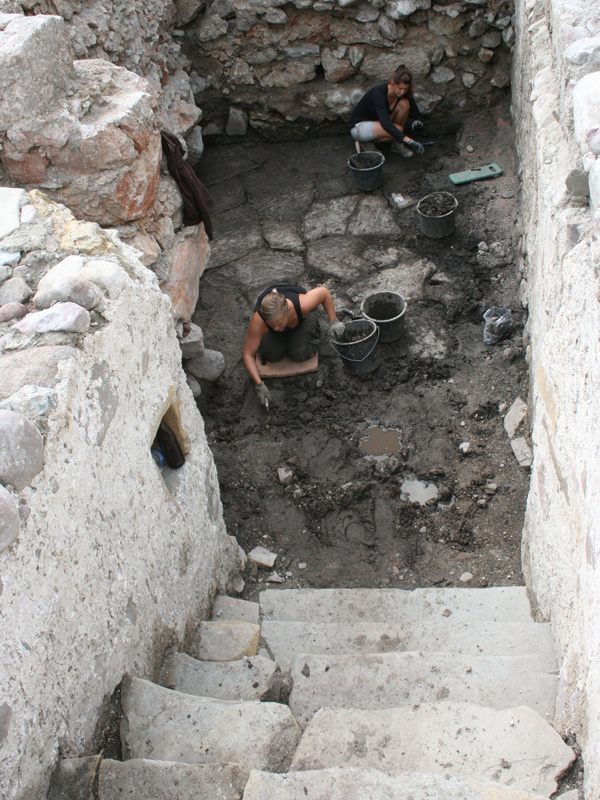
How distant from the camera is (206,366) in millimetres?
5414

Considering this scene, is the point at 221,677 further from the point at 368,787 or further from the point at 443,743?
the point at 368,787

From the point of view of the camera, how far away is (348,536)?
4.34m

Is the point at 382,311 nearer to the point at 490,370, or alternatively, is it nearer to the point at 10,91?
the point at 490,370

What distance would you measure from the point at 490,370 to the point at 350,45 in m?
4.56

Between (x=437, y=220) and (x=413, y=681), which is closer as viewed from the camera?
(x=413, y=681)

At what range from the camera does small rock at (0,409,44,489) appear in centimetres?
167

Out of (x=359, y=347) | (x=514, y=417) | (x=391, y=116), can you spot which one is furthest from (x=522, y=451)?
(x=391, y=116)

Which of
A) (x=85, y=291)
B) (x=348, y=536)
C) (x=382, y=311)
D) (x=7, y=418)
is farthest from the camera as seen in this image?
(x=382, y=311)

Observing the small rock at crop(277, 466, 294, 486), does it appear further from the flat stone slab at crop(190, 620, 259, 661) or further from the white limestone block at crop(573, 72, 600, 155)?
the white limestone block at crop(573, 72, 600, 155)

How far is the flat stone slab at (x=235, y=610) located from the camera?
133 inches

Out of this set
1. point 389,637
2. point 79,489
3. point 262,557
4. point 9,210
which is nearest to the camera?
point 79,489

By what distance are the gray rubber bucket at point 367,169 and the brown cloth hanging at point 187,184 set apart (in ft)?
7.93

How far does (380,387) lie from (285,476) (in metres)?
1.14

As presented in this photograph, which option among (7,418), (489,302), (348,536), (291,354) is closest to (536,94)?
(489,302)
